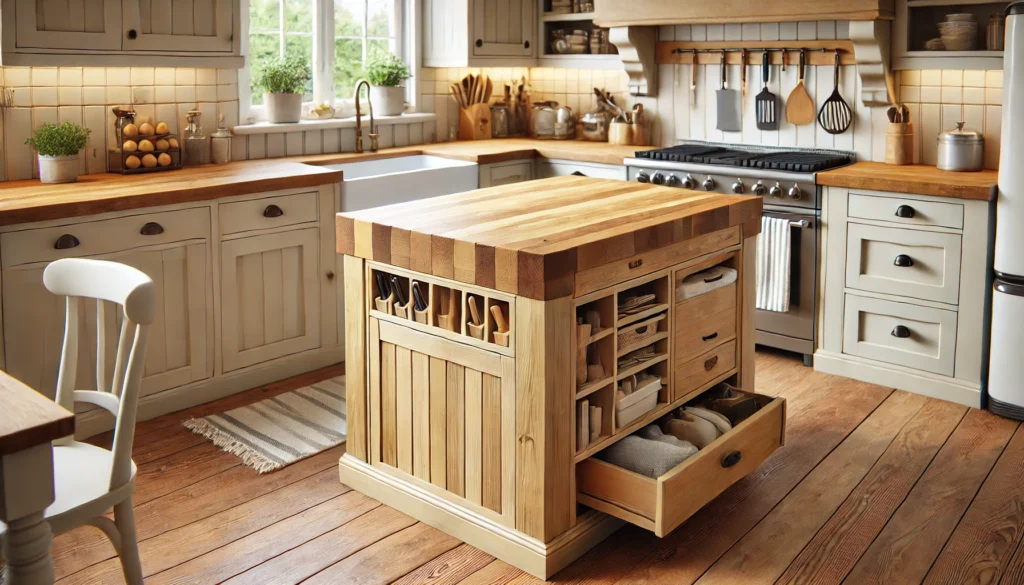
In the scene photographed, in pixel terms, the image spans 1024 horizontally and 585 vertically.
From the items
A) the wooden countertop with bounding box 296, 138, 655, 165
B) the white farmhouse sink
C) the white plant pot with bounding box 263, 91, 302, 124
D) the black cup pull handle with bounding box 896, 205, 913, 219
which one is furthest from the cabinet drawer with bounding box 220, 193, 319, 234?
the black cup pull handle with bounding box 896, 205, 913, 219

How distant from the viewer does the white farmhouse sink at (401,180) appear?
4273 millimetres

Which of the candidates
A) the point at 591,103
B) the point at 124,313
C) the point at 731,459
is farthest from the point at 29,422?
the point at 591,103

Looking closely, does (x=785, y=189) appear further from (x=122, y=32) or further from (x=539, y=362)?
(x=122, y=32)

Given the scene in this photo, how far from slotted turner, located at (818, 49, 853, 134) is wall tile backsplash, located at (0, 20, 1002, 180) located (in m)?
0.03

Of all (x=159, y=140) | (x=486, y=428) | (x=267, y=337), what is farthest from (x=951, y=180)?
(x=159, y=140)

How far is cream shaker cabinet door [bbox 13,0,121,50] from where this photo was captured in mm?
3508

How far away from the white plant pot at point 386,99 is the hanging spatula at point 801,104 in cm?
206

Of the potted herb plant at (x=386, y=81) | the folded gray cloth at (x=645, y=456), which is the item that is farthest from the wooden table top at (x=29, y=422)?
the potted herb plant at (x=386, y=81)

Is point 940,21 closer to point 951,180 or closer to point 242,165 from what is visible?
point 951,180

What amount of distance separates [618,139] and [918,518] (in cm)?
300

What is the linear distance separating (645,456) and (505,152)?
8.73ft

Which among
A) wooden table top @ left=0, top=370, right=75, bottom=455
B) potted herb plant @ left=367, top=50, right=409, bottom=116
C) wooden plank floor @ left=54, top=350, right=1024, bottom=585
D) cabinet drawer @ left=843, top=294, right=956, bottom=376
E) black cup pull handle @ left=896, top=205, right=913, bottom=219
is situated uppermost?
potted herb plant @ left=367, top=50, right=409, bottom=116

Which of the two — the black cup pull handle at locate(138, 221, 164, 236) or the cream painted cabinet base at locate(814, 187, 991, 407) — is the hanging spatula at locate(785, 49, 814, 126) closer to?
the cream painted cabinet base at locate(814, 187, 991, 407)

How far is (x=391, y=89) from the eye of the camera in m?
5.23
